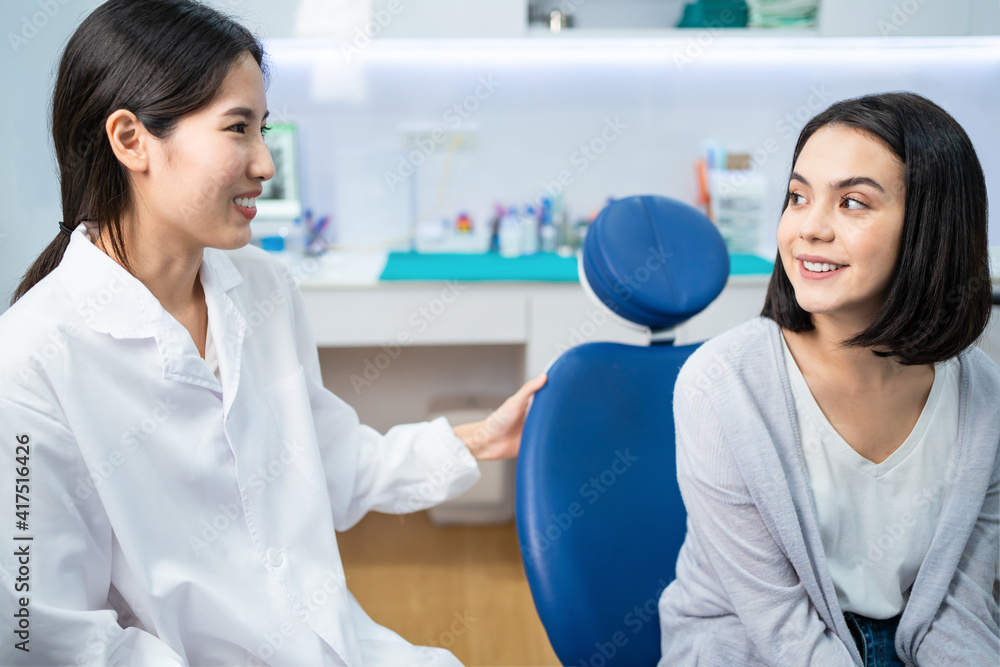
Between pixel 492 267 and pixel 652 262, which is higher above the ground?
pixel 652 262

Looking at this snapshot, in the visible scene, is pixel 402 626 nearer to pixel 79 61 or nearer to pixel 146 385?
pixel 146 385

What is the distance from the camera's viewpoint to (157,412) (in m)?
0.89

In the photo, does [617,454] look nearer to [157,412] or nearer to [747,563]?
[747,563]

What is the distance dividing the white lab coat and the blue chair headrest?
444 mm

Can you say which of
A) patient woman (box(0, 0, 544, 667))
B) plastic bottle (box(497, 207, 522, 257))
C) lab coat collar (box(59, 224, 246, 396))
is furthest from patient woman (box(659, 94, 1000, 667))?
plastic bottle (box(497, 207, 522, 257))


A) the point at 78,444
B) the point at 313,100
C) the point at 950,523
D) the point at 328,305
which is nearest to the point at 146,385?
the point at 78,444

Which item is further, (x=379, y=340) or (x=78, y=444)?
(x=379, y=340)

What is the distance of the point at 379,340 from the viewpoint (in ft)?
6.95

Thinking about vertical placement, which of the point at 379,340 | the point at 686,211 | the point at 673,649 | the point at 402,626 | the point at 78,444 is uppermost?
the point at 686,211

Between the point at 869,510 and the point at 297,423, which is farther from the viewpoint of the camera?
the point at 297,423

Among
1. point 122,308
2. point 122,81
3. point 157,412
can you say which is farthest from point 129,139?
point 157,412

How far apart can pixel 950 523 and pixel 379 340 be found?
58.9 inches

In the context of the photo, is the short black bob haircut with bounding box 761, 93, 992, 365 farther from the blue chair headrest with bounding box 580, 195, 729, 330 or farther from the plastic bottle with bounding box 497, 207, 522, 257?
the plastic bottle with bounding box 497, 207, 522, 257

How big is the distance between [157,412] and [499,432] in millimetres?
485
